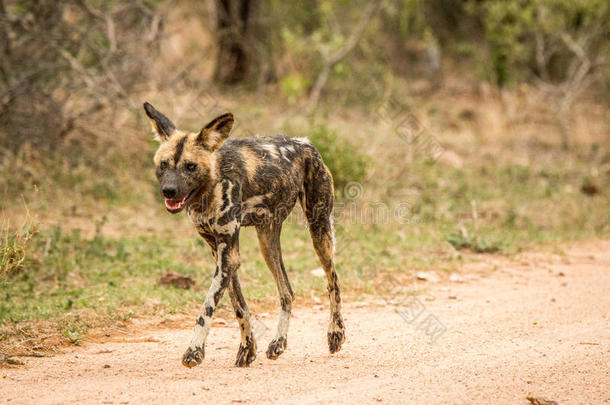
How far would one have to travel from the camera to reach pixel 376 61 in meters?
Result: 16.4

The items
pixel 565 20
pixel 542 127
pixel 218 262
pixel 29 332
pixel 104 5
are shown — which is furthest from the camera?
pixel 542 127

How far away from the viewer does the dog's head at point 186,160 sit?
4.18m

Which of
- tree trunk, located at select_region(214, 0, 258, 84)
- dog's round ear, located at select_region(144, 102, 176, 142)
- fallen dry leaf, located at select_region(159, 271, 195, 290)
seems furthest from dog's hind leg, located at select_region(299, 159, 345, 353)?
tree trunk, located at select_region(214, 0, 258, 84)

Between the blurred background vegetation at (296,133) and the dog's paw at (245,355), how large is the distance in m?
1.46

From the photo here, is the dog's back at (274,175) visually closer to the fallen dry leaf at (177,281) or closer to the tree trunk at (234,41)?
the fallen dry leaf at (177,281)

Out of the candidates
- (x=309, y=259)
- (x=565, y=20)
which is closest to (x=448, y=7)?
(x=565, y=20)

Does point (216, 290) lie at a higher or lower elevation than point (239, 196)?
lower

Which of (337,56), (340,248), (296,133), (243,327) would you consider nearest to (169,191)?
(243,327)

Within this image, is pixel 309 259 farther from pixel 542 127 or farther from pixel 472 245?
pixel 542 127

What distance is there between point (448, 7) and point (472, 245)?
10.8 metres

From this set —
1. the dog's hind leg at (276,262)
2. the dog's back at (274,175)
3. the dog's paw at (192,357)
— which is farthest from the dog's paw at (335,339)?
the dog's paw at (192,357)

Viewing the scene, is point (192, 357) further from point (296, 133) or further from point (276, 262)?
point (296, 133)

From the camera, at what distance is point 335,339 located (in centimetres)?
496

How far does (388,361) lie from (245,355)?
0.95m
